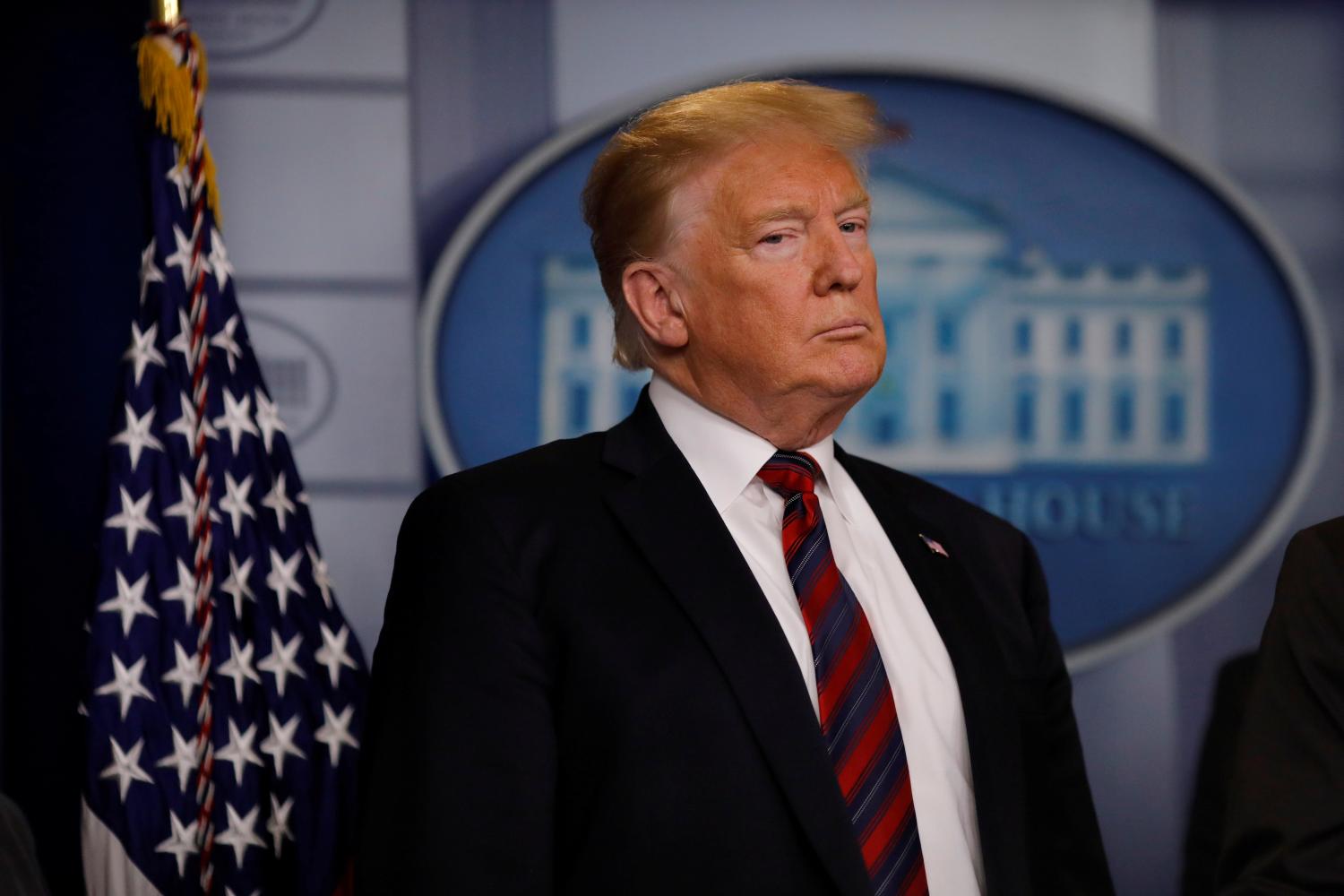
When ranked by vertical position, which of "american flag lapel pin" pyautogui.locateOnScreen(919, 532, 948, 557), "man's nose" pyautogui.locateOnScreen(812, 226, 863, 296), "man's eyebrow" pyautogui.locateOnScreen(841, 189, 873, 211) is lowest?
"american flag lapel pin" pyautogui.locateOnScreen(919, 532, 948, 557)

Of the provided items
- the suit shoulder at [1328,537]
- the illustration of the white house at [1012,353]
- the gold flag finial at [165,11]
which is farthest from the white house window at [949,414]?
the gold flag finial at [165,11]

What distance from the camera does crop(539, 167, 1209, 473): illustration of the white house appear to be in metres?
2.85

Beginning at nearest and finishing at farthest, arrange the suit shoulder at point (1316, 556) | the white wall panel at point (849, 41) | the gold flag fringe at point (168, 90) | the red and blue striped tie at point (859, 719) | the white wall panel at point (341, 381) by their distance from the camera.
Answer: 1. the suit shoulder at point (1316, 556)
2. the red and blue striped tie at point (859, 719)
3. the gold flag fringe at point (168, 90)
4. the white wall panel at point (341, 381)
5. the white wall panel at point (849, 41)

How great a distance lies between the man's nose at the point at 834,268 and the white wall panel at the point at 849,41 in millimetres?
1199

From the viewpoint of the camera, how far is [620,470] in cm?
170

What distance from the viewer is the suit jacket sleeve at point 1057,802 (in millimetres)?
1732

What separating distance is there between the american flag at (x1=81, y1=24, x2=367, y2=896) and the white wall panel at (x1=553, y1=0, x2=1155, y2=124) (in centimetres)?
79

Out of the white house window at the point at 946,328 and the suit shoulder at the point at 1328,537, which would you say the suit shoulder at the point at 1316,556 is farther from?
the white house window at the point at 946,328

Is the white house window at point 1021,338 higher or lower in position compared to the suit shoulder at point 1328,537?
higher

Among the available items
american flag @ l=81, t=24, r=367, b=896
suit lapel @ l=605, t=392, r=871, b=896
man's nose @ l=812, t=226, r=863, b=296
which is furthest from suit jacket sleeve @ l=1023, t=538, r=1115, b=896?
american flag @ l=81, t=24, r=367, b=896

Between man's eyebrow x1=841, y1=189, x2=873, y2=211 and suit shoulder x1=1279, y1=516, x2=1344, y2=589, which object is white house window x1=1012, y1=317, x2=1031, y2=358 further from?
suit shoulder x1=1279, y1=516, x2=1344, y2=589

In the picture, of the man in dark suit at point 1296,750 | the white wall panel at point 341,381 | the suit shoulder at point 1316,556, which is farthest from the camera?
the white wall panel at point 341,381

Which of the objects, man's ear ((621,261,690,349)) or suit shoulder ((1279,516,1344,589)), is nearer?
suit shoulder ((1279,516,1344,589))

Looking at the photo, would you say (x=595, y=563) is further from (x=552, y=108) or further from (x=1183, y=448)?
Result: (x=1183, y=448)
